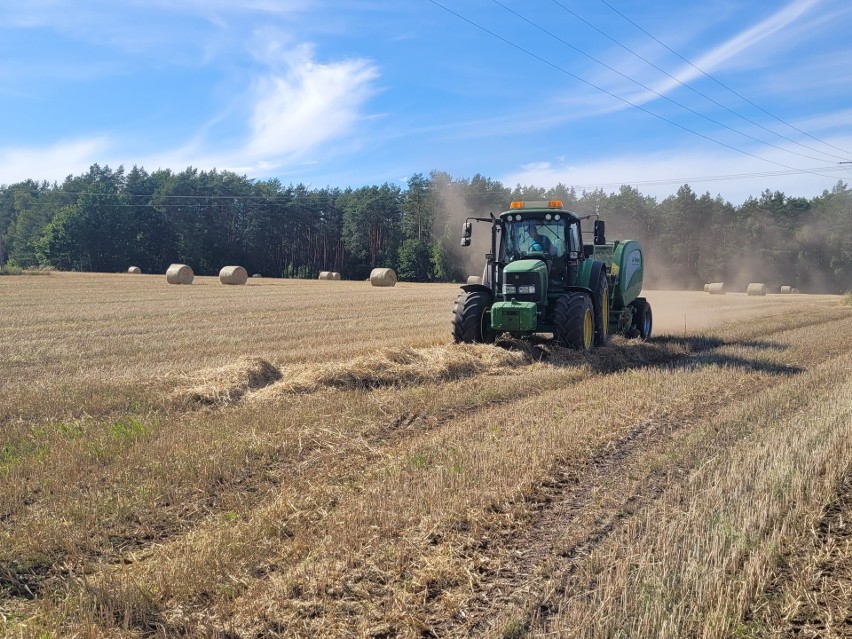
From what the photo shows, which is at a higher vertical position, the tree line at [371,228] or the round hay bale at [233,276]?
the tree line at [371,228]

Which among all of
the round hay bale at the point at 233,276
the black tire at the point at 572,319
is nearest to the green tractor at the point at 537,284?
the black tire at the point at 572,319

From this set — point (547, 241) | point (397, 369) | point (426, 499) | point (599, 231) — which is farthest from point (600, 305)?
point (426, 499)

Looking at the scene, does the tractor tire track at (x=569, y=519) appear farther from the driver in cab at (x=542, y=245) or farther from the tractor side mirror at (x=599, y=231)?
the tractor side mirror at (x=599, y=231)

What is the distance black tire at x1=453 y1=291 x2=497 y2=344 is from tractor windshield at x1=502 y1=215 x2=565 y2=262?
90 cm

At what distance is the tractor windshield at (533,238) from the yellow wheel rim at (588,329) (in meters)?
1.13

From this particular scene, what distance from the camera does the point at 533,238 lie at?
1113cm

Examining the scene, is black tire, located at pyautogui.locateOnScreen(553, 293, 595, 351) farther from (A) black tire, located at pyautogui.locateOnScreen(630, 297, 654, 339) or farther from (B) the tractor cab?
(A) black tire, located at pyautogui.locateOnScreen(630, 297, 654, 339)

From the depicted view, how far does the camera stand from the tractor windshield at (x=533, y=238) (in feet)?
36.2

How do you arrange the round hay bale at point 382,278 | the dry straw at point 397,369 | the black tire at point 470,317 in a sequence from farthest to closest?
the round hay bale at point 382,278 < the black tire at point 470,317 < the dry straw at point 397,369

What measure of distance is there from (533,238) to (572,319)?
1.72 metres

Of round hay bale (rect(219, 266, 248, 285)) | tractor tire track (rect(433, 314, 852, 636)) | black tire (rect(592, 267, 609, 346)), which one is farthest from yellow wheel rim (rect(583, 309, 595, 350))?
round hay bale (rect(219, 266, 248, 285))

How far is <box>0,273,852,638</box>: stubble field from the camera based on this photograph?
323cm

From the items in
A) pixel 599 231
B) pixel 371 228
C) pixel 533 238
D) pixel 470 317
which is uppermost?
pixel 371 228

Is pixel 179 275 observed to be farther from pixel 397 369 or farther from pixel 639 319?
pixel 397 369
